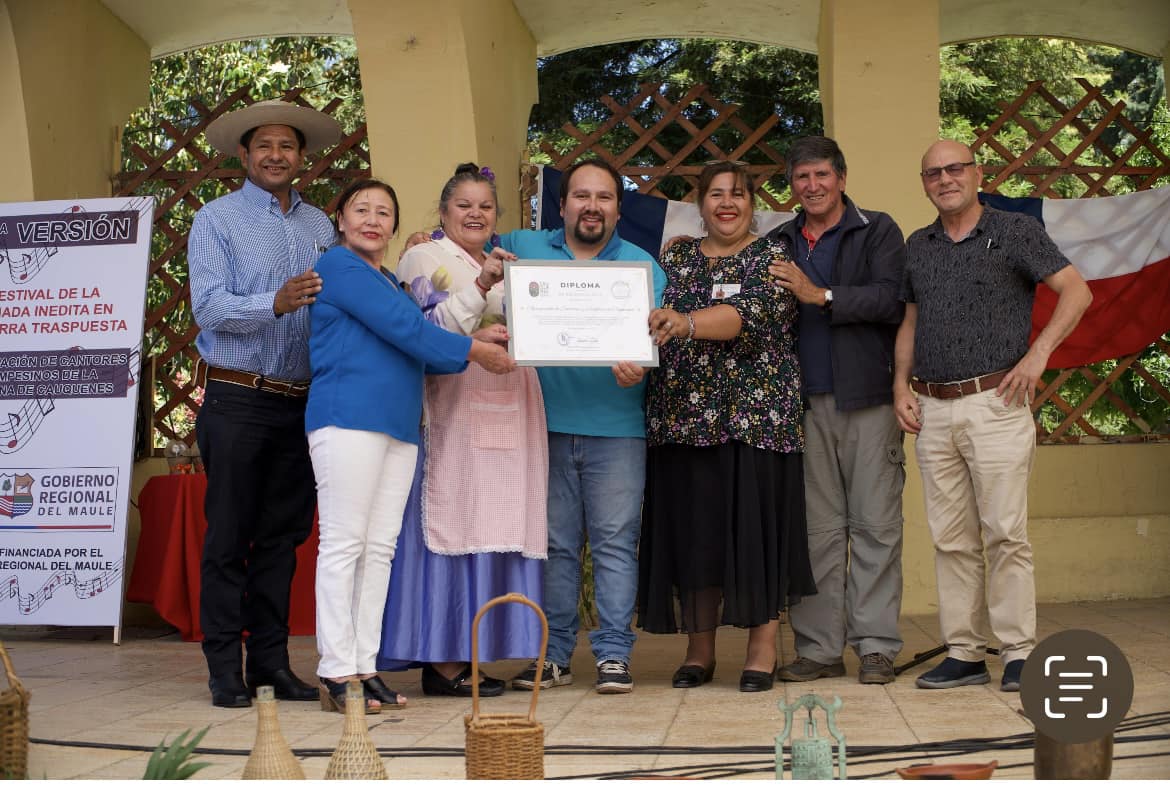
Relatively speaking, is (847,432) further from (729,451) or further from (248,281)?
(248,281)

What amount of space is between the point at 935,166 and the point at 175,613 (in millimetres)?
3323

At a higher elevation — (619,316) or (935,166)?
(935,166)

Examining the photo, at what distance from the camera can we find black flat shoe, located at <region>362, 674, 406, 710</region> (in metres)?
3.19

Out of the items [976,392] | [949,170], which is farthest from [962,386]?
[949,170]

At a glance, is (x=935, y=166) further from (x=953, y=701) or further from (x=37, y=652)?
(x=37, y=652)

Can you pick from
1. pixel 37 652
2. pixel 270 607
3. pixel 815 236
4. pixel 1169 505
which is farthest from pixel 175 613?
pixel 1169 505

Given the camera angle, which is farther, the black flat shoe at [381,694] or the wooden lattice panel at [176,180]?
the wooden lattice panel at [176,180]

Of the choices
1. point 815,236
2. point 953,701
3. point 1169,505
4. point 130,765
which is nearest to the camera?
point 130,765

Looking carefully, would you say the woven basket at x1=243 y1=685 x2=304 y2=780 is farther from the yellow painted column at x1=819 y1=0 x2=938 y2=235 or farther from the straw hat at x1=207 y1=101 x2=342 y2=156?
the yellow painted column at x1=819 y1=0 x2=938 y2=235

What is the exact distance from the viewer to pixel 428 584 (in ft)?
11.0

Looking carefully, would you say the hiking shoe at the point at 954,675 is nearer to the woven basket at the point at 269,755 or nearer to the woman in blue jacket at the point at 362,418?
the woman in blue jacket at the point at 362,418

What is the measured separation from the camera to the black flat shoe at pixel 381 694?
10.5 feet

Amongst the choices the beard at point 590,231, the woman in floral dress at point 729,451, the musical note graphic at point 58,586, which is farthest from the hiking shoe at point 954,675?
the musical note graphic at point 58,586

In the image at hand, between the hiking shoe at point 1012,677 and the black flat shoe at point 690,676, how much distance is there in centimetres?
81
